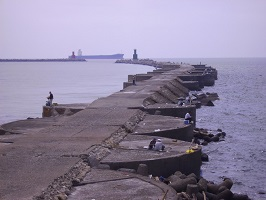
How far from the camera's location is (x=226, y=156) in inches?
797

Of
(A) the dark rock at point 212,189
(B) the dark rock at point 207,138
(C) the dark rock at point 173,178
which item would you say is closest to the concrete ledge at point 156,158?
(C) the dark rock at point 173,178

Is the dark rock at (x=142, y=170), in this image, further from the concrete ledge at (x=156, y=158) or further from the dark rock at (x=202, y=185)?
the dark rock at (x=202, y=185)

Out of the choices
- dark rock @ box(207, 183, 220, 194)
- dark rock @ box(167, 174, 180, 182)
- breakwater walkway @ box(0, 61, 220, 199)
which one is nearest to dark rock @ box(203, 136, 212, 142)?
breakwater walkway @ box(0, 61, 220, 199)

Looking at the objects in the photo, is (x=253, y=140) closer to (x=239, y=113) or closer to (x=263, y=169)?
(x=263, y=169)

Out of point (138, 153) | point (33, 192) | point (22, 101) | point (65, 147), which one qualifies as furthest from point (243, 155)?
point (22, 101)

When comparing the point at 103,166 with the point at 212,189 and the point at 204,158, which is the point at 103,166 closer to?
the point at 212,189

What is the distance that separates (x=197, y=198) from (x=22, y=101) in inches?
1410

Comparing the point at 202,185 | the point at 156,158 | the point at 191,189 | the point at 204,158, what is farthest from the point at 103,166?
the point at 204,158

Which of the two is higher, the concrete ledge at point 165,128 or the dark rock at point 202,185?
the concrete ledge at point 165,128

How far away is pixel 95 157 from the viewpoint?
43.2ft

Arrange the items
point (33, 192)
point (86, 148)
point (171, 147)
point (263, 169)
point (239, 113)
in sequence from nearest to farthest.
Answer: point (33, 192)
point (86, 148)
point (171, 147)
point (263, 169)
point (239, 113)

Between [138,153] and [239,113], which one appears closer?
[138,153]

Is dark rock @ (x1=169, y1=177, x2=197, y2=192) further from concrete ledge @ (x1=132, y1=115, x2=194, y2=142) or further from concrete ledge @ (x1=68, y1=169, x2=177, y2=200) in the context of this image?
concrete ledge @ (x1=132, y1=115, x2=194, y2=142)

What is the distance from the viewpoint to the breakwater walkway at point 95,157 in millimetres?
10586
